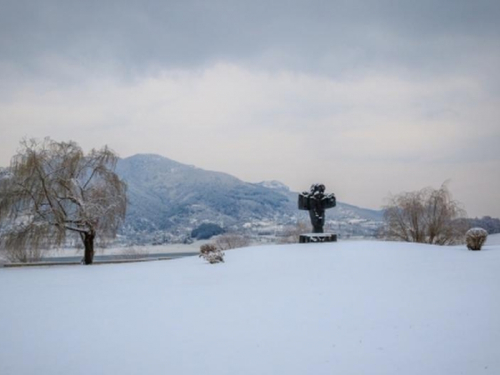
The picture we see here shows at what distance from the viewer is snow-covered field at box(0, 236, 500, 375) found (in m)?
6.22

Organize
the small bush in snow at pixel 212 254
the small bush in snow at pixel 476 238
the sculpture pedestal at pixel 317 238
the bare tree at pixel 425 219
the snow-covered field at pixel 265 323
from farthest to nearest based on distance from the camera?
the bare tree at pixel 425 219, the sculpture pedestal at pixel 317 238, the small bush in snow at pixel 476 238, the small bush in snow at pixel 212 254, the snow-covered field at pixel 265 323

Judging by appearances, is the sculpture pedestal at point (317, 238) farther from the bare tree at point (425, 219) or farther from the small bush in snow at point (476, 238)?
the bare tree at point (425, 219)

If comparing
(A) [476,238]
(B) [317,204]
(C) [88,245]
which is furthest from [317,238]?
(C) [88,245]

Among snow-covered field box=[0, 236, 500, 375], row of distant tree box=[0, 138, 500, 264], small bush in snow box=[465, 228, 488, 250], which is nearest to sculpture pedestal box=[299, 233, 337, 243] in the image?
small bush in snow box=[465, 228, 488, 250]

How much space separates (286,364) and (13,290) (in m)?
10.0

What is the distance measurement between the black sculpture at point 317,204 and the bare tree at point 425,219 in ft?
40.0

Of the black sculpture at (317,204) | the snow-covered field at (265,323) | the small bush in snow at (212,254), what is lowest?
the snow-covered field at (265,323)

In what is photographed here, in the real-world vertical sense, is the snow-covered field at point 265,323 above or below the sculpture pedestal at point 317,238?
below

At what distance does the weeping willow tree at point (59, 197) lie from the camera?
1927cm

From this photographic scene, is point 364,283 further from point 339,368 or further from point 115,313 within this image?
point 115,313

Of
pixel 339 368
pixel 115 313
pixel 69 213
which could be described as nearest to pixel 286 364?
pixel 339 368

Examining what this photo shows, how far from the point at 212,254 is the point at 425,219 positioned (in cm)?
2103

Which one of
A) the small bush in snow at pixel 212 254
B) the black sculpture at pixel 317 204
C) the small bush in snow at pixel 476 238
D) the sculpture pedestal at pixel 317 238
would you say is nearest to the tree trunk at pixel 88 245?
the small bush in snow at pixel 212 254

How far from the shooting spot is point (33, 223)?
62.8 ft
